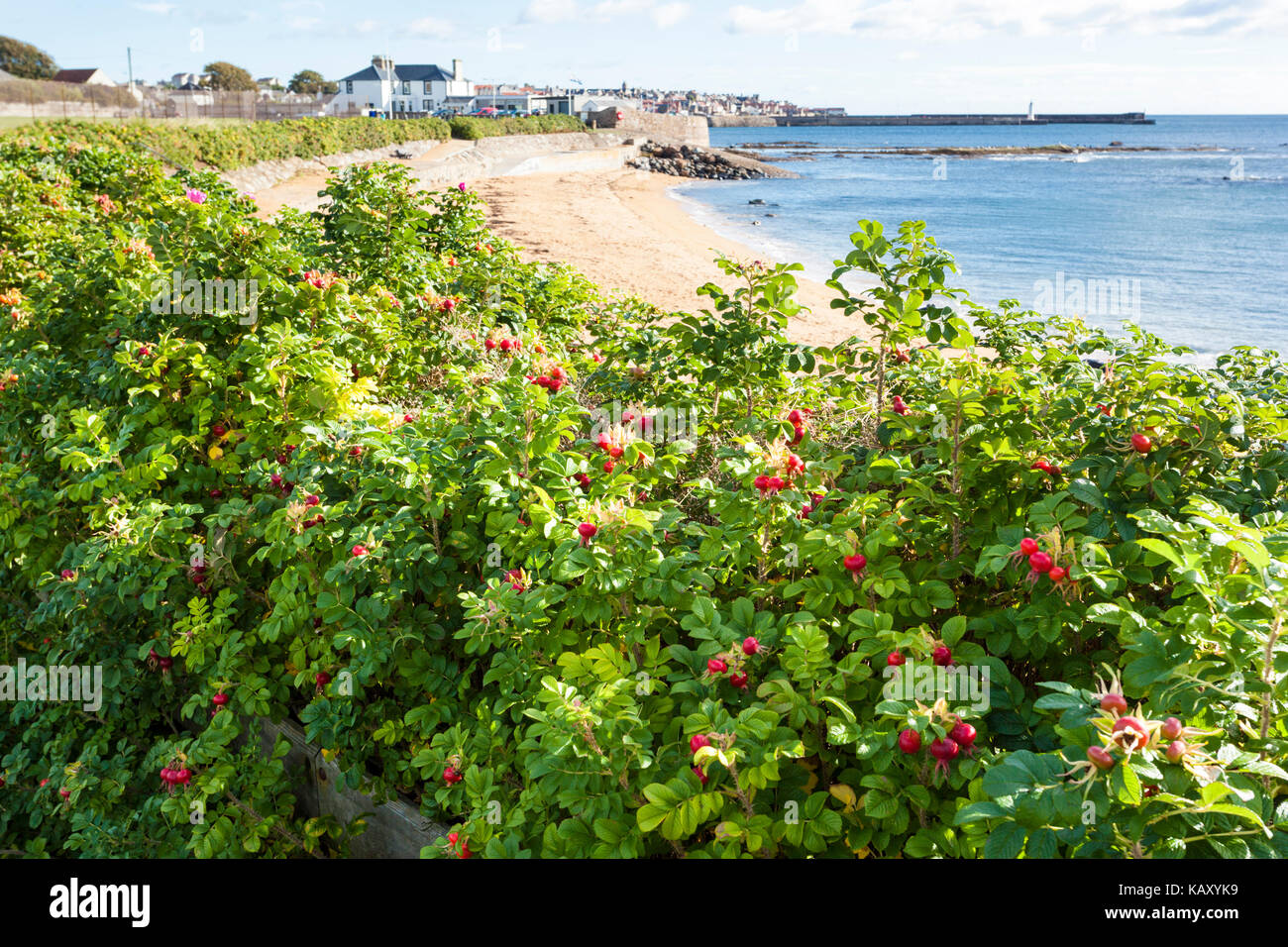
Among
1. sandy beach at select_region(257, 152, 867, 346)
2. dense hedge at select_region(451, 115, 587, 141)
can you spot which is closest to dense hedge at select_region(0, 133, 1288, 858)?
sandy beach at select_region(257, 152, 867, 346)

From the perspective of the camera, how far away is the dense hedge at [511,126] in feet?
178

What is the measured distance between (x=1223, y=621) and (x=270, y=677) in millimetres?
3477

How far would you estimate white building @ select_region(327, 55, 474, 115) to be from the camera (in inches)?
4016

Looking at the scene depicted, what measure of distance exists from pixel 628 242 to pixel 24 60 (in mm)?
79760

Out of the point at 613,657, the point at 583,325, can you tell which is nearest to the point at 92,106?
the point at 583,325

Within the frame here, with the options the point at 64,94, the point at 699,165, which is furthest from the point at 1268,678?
the point at 699,165

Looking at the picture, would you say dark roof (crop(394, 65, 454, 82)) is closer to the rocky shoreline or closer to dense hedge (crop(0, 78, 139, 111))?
the rocky shoreline

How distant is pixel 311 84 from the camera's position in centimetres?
10112

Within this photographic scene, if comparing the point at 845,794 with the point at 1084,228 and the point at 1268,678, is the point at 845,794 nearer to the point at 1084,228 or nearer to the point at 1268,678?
the point at 1268,678

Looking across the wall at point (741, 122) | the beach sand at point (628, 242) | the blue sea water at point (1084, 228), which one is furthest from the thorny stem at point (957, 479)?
the wall at point (741, 122)

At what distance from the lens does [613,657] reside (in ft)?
8.07

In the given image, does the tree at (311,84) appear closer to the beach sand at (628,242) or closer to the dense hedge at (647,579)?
the beach sand at (628,242)

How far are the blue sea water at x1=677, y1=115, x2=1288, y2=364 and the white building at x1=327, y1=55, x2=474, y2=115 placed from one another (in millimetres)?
49611
